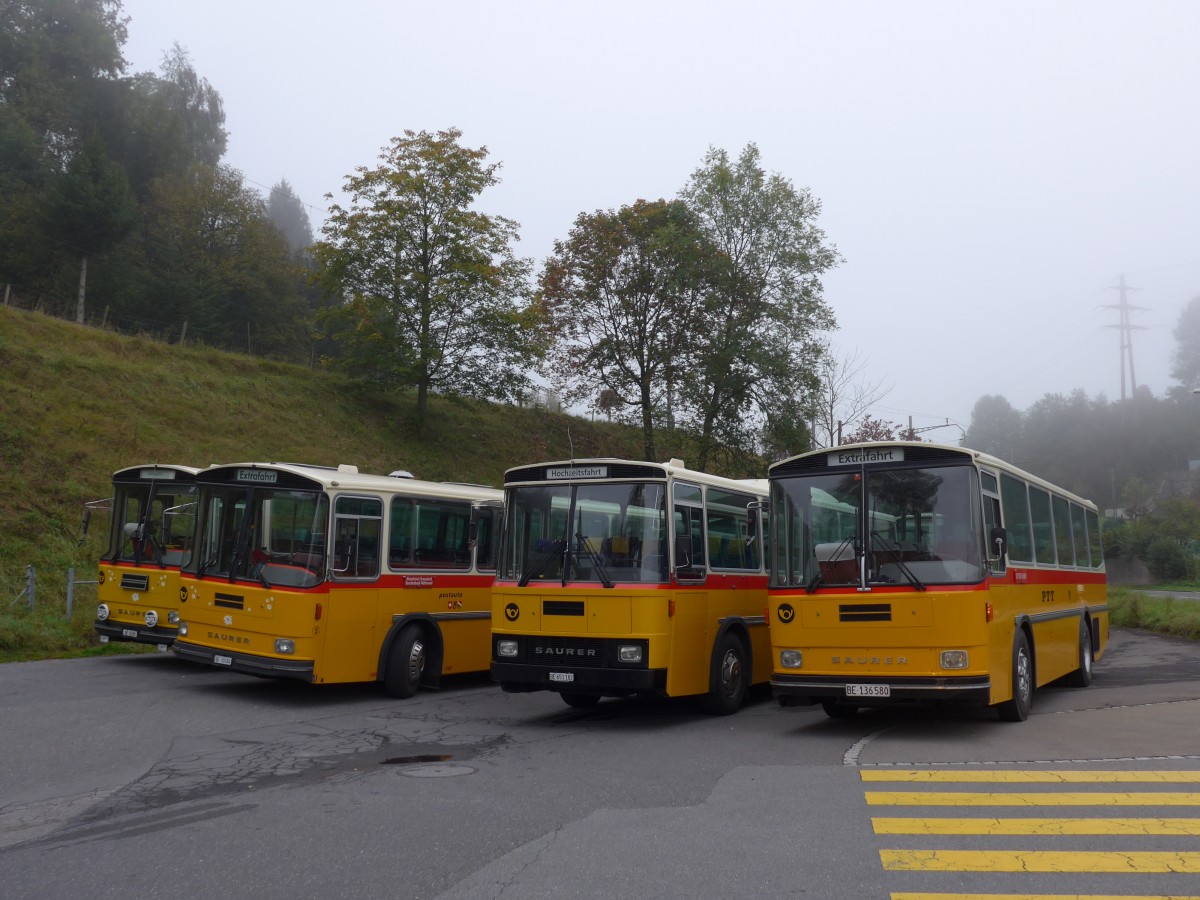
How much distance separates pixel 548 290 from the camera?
41.9 m

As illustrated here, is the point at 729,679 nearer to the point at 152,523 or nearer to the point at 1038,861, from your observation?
the point at 1038,861

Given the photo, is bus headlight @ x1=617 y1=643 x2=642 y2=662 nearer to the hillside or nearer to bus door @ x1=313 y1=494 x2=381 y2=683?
bus door @ x1=313 y1=494 x2=381 y2=683

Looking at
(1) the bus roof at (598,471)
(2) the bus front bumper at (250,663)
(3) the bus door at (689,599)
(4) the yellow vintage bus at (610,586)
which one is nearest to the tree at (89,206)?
(2) the bus front bumper at (250,663)

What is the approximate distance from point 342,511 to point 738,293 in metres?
28.9

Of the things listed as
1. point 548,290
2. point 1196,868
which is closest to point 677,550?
point 1196,868

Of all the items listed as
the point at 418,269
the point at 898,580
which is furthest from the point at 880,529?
the point at 418,269

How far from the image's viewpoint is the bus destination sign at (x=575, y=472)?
38.2 feet

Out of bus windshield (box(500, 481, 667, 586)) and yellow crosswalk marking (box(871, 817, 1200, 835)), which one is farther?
bus windshield (box(500, 481, 667, 586))

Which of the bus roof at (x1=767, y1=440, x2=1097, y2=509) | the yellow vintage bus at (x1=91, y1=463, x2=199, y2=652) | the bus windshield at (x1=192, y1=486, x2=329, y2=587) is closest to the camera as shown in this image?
the bus roof at (x1=767, y1=440, x2=1097, y2=509)

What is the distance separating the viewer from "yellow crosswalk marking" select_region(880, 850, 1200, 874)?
566 centimetres

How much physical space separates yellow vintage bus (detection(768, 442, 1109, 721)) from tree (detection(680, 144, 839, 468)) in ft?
Result: 88.8

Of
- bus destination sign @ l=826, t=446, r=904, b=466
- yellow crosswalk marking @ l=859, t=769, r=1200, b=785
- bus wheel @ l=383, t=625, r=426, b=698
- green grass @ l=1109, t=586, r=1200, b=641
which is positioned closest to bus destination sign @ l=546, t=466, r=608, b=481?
bus destination sign @ l=826, t=446, r=904, b=466

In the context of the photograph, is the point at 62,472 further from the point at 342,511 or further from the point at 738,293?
the point at 738,293

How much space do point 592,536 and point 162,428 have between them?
859 inches
